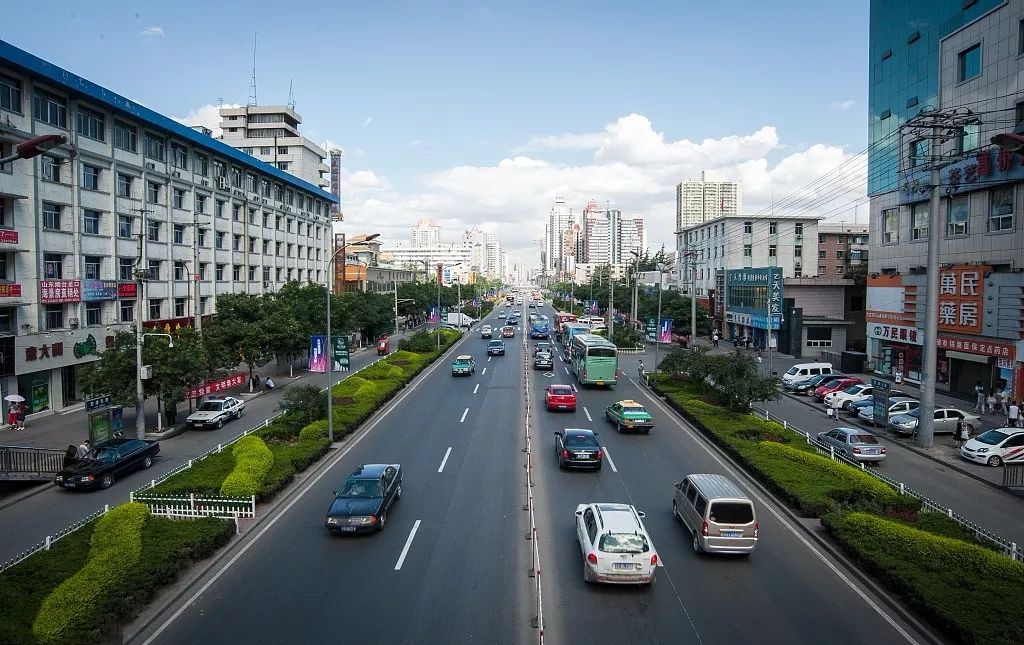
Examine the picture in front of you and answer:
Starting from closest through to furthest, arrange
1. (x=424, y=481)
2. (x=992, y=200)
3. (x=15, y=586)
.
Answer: (x=15, y=586) → (x=424, y=481) → (x=992, y=200)

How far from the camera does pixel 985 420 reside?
113 feet

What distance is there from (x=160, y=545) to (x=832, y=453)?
885 inches

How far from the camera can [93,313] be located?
41719 millimetres

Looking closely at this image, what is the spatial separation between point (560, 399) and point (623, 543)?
2100 cm

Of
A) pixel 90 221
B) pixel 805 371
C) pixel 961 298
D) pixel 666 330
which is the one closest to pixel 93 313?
pixel 90 221

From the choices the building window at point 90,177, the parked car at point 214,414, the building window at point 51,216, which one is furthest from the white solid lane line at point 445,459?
the building window at point 90,177

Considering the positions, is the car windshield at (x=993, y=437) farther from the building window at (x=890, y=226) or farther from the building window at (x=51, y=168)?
the building window at (x=51, y=168)

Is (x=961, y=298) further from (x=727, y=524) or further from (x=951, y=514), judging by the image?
(x=727, y=524)

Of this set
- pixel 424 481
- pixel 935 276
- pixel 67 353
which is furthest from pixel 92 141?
pixel 935 276

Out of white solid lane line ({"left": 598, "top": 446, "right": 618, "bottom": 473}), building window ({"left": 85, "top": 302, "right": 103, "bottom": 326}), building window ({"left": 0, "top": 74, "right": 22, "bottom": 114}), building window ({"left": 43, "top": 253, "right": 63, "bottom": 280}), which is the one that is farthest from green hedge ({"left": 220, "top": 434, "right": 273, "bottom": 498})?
building window ({"left": 0, "top": 74, "right": 22, "bottom": 114})

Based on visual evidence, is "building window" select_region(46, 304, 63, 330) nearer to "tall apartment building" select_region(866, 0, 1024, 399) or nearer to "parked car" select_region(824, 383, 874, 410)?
"parked car" select_region(824, 383, 874, 410)

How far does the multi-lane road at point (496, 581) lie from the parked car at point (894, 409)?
13.9m

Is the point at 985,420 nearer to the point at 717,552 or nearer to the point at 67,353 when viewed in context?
the point at 717,552

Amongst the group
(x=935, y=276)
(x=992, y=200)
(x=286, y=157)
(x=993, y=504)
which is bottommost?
(x=993, y=504)
